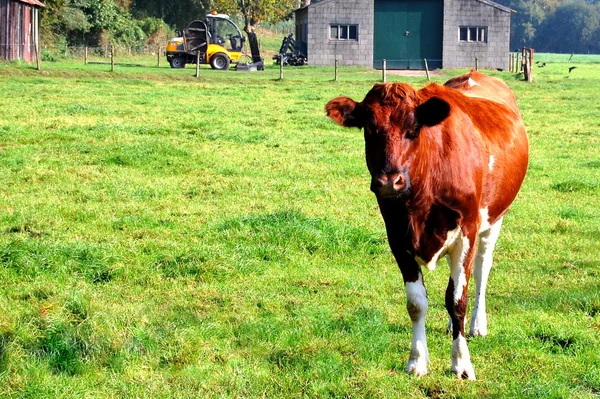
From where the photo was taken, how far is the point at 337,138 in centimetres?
1719

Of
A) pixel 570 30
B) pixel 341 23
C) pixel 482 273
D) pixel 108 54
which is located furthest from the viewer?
pixel 570 30

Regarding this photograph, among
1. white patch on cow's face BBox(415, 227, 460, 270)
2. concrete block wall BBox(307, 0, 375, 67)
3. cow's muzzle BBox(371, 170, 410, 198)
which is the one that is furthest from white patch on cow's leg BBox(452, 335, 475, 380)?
concrete block wall BBox(307, 0, 375, 67)

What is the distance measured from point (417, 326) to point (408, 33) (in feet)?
164

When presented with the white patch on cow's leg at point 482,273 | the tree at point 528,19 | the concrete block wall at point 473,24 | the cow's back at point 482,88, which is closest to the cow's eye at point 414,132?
the white patch on cow's leg at point 482,273

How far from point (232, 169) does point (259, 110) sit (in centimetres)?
949

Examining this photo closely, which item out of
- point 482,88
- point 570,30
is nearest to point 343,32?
point 482,88

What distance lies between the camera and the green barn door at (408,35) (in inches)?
2109

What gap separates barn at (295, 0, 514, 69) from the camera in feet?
175

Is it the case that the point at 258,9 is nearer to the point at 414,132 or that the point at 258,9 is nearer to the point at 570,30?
the point at 414,132

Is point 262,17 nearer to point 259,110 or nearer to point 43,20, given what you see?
point 43,20

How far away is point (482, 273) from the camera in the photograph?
22.3ft

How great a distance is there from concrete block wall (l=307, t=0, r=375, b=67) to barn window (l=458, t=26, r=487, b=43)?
19.6ft

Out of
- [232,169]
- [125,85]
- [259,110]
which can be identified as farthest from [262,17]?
[232,169]

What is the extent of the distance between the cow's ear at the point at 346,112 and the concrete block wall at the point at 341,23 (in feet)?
159
